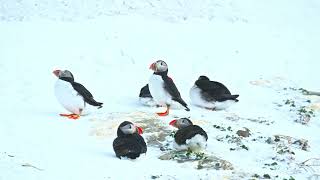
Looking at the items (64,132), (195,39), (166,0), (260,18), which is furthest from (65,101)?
(260,18)

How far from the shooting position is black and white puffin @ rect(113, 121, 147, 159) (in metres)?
11.1

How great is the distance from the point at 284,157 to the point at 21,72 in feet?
33.0

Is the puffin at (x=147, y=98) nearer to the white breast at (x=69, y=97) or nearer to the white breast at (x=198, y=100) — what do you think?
the white breast at (x=198, y=100)

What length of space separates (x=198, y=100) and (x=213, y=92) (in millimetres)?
489

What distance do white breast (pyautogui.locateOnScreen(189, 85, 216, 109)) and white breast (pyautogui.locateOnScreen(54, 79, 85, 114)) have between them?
324cm

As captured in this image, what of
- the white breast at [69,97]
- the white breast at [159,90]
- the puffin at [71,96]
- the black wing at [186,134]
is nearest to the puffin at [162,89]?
the white breast at [159,90]

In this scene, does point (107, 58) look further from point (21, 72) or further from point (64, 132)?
point (64, 132)

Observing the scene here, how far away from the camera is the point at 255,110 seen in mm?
16719

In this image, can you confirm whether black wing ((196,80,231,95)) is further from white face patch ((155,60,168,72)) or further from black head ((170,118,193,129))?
black head ((170,118,193,129))

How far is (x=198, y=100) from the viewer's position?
638 inches

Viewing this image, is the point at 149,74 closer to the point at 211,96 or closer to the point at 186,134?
the point at 211,96

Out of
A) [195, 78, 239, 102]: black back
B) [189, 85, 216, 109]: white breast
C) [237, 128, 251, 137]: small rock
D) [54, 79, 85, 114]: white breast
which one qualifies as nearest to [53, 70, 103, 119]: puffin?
[54, 79, 85, 114]: white breast

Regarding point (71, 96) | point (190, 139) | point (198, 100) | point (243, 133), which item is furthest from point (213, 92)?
point (190, 139)

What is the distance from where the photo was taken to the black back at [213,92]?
15938mm
